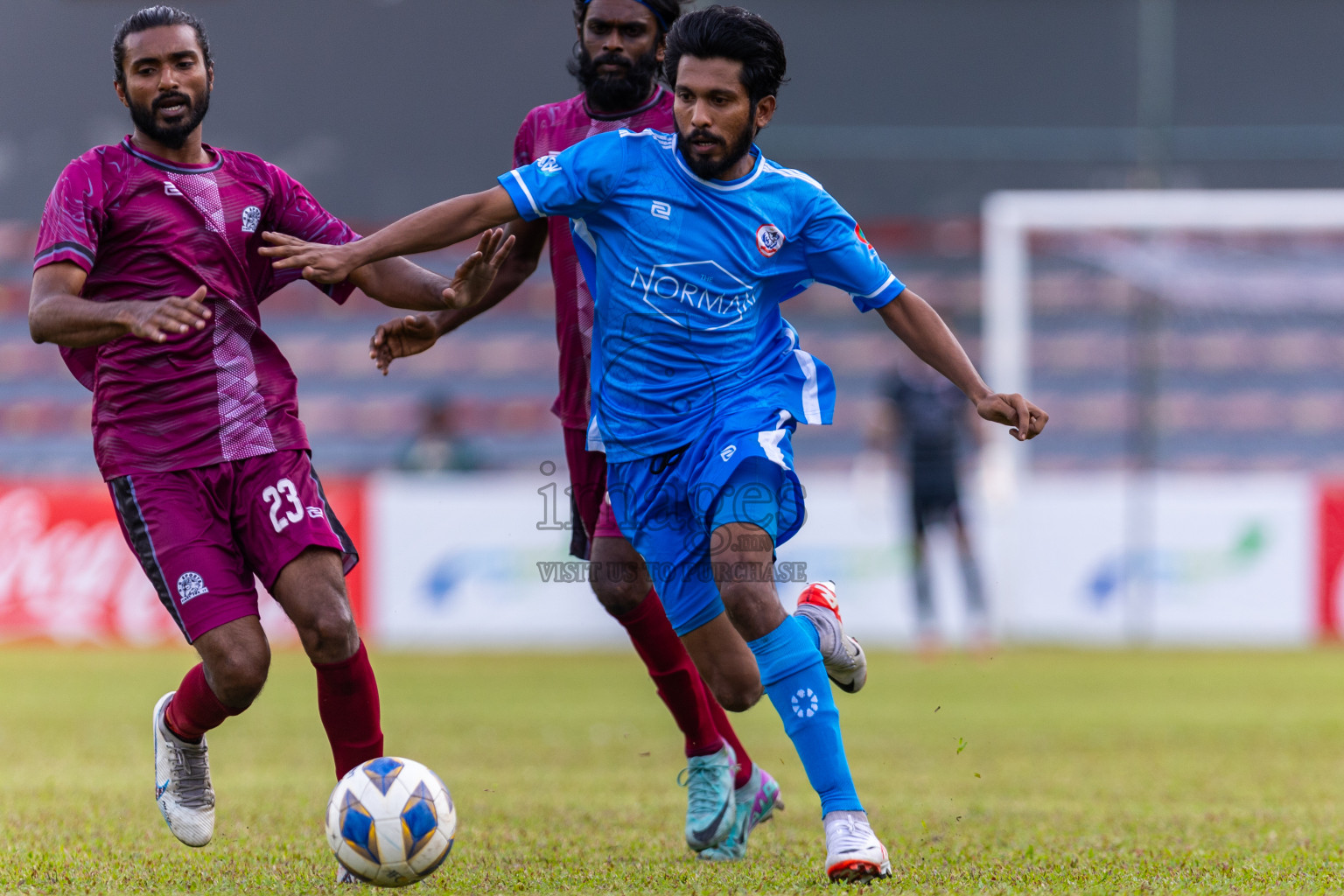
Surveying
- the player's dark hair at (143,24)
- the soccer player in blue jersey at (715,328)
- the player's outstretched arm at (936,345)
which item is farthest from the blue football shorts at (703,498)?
the player's dark hair at (143,24)

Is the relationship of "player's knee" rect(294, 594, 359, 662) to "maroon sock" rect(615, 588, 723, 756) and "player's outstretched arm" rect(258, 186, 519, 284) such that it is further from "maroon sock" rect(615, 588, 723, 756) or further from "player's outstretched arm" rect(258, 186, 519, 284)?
"maroon sock" rect(615, 588, 723, 756)

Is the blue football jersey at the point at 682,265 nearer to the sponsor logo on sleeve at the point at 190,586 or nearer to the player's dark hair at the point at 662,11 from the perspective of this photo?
the player's dark hair at the point at 662,11

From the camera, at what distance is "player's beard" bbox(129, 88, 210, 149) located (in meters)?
4.15

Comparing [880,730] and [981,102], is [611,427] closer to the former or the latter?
[880,730]

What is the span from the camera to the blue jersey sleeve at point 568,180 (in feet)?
13.7

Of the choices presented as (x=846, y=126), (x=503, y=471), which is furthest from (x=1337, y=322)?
(x=503, y=471)

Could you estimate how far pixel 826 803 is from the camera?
13.3 ft

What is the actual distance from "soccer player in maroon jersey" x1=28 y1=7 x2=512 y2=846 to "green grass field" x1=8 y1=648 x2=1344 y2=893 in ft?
1.77

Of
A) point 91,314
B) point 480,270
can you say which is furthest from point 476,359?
point 91,314

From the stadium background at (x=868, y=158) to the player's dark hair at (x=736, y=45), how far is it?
996 centimetres

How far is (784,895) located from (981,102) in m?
14.8

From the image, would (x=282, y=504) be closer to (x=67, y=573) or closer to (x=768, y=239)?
(x=768, y=239)

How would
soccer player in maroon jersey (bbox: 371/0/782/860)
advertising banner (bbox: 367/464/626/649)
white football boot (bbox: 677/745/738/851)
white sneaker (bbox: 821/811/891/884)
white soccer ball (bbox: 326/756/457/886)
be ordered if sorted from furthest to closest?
advertising banner (bbox: 367/464/626/649) → soccer player in maroon jersey (bbox: 371/0/782/860) → white football boot (bbox: 677/745/738/851) → white sneaker (bbox: 821/811/891/884) → white soccer ball (bbox: 326/756/457/886)

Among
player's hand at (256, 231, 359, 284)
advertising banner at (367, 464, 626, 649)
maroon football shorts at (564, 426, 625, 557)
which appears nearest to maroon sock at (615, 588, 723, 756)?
maroon football shorts at (564, 426, 625, 557)
